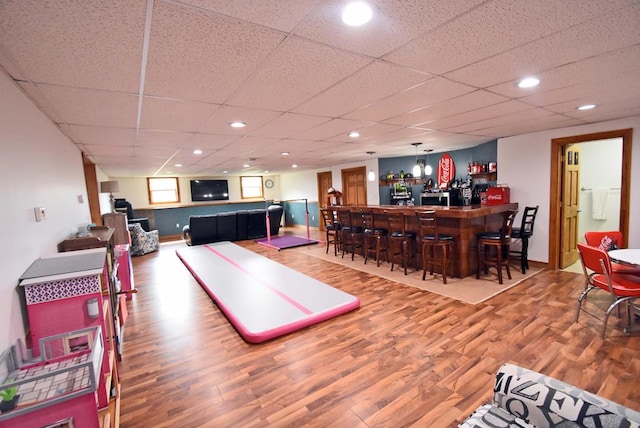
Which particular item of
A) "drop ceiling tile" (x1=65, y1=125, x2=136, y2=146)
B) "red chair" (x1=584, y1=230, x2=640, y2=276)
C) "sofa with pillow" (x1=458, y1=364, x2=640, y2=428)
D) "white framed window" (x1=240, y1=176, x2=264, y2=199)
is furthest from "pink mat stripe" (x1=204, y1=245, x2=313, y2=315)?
"white framed window" (x1=240, y1=176, x2=264, y2=199)

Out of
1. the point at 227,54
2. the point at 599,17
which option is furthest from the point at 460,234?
the point at 227,54

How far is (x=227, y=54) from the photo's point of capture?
1.59 m

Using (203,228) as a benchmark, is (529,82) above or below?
above

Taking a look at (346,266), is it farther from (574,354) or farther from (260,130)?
(574,354)

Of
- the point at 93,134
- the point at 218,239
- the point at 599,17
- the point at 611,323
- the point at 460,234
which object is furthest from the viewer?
the point at 218,239

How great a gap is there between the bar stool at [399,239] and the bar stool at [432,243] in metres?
0.33

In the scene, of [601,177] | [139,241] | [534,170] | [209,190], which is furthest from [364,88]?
[209,190]

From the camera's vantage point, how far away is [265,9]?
121cm

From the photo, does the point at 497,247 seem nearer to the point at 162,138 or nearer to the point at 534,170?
the point at 534,170

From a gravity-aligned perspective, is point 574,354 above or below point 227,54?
below

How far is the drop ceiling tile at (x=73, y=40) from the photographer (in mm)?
1139

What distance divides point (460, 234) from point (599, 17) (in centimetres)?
314

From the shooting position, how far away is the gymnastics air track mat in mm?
3029

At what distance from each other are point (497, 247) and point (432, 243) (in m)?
0.89
